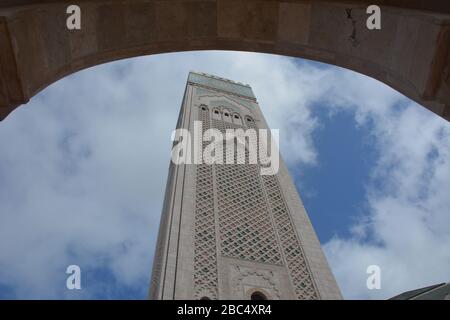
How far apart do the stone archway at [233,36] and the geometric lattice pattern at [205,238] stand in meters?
4.68

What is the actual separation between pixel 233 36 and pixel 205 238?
549 centimetres

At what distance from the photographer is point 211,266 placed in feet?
21.1

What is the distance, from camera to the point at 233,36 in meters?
1.83

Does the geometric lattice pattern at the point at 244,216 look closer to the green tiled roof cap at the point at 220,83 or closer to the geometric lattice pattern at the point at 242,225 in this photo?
the geometric lattice pattern at the point at 242,225

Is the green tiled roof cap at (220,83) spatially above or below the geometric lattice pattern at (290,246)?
above

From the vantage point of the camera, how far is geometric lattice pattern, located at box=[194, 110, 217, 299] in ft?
19.9

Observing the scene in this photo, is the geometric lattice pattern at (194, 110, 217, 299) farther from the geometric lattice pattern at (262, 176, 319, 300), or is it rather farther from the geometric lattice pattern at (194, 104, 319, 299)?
the geometric lattice pattern at (262, 176, 319, 300)

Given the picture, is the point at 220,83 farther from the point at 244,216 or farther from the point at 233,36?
the point at 233,36

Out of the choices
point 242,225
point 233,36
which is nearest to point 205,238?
point 242,225

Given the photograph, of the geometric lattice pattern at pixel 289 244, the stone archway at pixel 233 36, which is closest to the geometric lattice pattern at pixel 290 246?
the geometric lattice pattern at pixel 289 244

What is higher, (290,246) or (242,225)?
(242,225)

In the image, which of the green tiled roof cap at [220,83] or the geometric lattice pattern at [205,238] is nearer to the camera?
the geometric lattice pattern at [205,238]

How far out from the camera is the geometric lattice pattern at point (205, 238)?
6055mm
